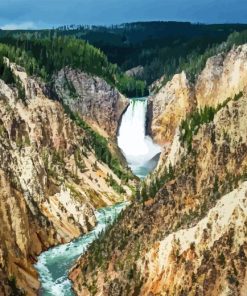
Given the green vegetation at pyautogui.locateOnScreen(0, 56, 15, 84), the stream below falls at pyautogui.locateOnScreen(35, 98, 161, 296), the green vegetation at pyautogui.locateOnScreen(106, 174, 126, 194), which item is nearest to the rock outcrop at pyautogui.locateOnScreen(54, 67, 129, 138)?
the stream below falls at pyautogui.locateOnScreen(35, 98, 161, 296)

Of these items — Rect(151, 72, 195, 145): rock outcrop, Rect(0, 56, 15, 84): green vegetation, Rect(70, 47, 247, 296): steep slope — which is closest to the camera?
Rect(70, 47, 247, 296): steep slope

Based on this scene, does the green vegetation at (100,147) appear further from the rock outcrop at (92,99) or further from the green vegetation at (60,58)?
the green vegetation at (60,58)

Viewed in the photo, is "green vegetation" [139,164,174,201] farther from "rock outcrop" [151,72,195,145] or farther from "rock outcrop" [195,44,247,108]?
"rock outcrop" [151,72,195,145]

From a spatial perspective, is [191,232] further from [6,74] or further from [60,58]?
[60,58]

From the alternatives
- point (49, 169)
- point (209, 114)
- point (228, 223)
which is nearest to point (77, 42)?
point (49, 169)

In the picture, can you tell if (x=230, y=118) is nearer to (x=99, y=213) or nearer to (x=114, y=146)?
(x=99, y=213)

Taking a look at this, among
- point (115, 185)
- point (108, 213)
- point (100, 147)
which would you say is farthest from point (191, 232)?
point (100, 147)

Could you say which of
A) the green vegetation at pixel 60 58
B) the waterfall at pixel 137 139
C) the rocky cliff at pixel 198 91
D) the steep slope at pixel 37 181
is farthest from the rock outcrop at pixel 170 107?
the steep slope at pixel 37 181
